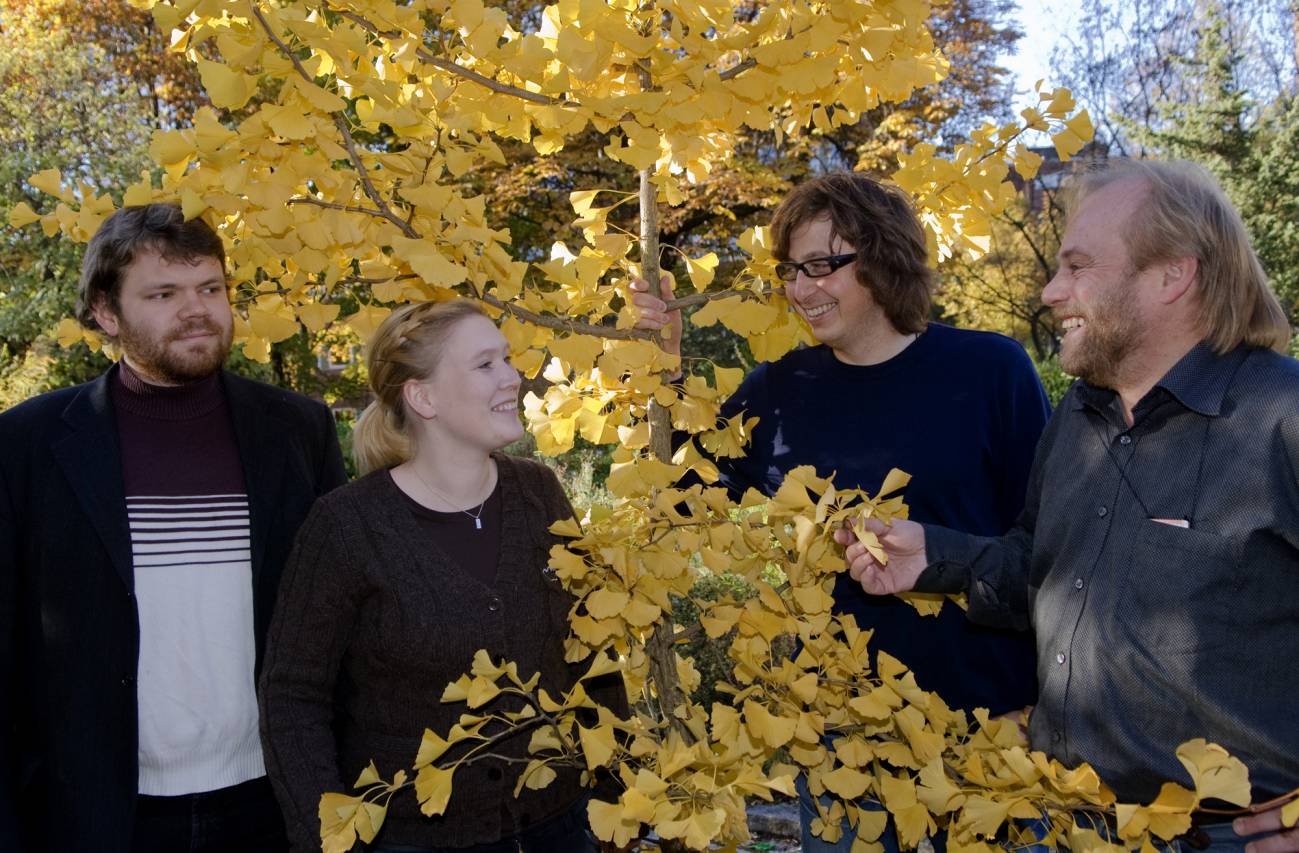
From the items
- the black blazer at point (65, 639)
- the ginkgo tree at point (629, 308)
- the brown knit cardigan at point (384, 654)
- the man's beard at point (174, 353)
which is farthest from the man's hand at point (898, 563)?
the man's beard at point (174, 353)

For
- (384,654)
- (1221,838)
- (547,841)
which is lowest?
(547,841)

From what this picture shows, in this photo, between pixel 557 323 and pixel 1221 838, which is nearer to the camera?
pixel 1221 838

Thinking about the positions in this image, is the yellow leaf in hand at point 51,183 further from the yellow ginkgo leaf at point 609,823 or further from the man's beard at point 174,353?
the yellow ginkgo leaf at point 609,823

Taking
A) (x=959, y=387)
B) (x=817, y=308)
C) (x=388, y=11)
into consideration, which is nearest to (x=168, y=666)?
(x=388, y=11)

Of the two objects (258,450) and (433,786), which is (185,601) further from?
(433,786)

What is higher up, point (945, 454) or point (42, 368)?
→ point (42, 368)

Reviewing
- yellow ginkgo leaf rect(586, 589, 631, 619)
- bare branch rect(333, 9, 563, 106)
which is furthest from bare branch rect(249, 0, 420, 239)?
yellow ginkgo leaf rect(586, 589, 631, 619)

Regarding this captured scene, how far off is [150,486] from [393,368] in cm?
51

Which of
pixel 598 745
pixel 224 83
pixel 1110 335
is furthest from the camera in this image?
pixel 1110 335

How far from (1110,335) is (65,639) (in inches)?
72.5

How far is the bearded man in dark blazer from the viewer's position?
70.2 inches

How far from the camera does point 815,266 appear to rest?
6.57 feet

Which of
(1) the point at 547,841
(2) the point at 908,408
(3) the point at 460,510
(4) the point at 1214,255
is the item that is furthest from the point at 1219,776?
(3) the point at 460,510

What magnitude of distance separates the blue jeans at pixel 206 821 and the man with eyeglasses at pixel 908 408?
41.4 inches
